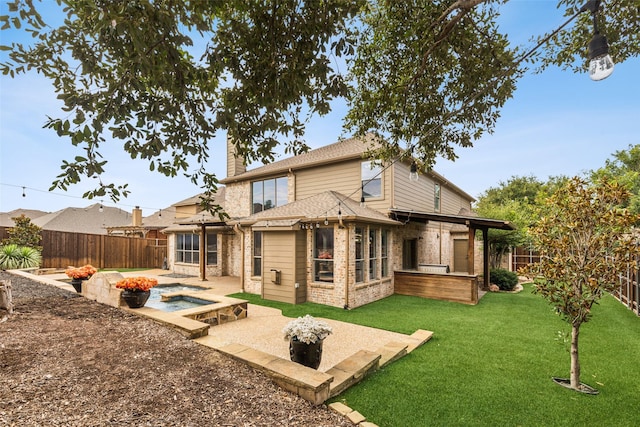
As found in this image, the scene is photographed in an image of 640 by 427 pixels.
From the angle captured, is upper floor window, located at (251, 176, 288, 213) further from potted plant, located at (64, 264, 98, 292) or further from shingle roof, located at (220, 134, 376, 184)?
potted plant, located at (64, 264, 98, 292)

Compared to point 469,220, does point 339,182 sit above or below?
above

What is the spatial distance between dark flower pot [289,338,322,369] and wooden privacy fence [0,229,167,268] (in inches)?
696

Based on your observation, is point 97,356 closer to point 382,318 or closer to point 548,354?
point 382,318

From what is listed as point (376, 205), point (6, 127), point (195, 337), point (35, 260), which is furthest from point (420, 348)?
point (35, 260)

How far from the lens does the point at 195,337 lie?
5.09m

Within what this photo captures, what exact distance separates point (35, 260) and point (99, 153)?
56.2 feet

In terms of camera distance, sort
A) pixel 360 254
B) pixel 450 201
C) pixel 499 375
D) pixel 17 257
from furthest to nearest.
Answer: pixel 450 201
pixel 17 257
pixel 360 254
pixel 499 375

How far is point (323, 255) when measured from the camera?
949cm

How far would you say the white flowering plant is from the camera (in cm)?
426

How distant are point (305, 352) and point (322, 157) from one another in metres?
9.38

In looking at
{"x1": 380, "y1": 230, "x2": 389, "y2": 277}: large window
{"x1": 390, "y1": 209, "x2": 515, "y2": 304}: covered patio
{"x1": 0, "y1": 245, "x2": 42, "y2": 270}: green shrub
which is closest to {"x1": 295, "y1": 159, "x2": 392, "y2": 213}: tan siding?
{"x1": 390, "y1": 209, "x2": 515, "y2": 304}: covered patio

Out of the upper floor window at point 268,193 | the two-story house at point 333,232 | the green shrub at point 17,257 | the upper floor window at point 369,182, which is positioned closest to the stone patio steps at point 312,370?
the two-story house at point 333,232

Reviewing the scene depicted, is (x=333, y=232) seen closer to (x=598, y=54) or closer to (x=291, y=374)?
(x=291, y=374)

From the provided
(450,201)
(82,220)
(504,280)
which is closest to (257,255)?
(504,280)
